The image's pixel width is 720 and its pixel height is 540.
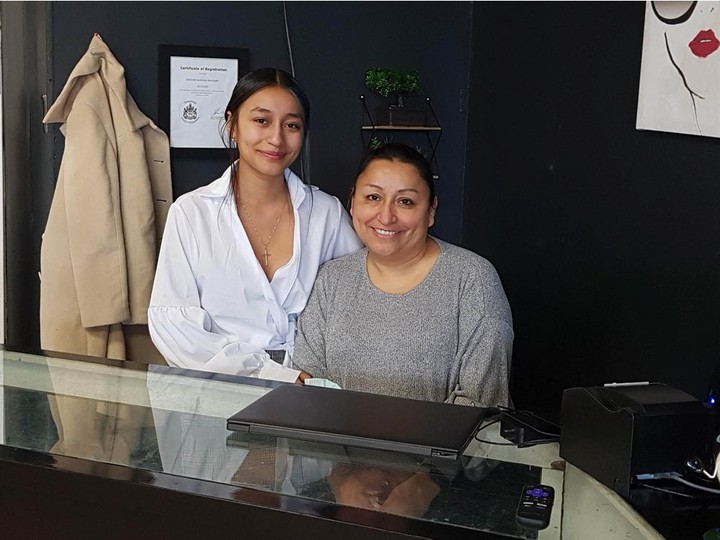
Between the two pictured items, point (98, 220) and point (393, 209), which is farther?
point (98, 220)

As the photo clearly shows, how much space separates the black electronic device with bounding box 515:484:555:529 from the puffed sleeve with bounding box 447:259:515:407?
95 centimetres

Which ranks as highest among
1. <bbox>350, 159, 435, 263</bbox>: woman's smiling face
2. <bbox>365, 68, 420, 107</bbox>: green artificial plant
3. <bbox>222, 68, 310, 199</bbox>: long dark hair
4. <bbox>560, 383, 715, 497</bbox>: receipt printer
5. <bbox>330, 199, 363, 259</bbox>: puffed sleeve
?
<bbox>365, 68, 420, 107</bbox>: green artificial plant

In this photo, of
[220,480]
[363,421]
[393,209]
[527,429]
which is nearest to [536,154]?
[393,209]

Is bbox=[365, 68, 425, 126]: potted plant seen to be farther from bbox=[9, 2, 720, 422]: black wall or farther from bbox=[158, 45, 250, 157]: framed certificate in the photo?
bbox=[158, 45, 250, 157]: framed certificate

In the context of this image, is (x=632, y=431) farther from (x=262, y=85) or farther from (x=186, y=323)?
(x=262, y=85)

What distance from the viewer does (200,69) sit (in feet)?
11.6

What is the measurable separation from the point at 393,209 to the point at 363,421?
103 centimetres

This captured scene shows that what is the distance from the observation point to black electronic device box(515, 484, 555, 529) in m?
1.22

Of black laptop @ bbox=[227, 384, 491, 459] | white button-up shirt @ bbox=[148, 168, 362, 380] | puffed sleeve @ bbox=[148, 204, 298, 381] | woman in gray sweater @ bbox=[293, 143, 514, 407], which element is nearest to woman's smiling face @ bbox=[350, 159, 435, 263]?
woman in gray sweater @ bbox=[293, 143, 514, 407]

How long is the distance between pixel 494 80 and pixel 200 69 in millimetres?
1106

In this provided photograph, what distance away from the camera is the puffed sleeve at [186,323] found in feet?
8.21

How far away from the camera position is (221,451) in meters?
1.45

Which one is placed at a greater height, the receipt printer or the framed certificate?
the framed certificate

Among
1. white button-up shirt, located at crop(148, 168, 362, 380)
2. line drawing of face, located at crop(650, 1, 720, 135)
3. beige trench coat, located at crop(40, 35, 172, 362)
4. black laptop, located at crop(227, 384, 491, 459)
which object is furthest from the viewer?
beige trench coat, located at crop(40, 35, 172, 362)
